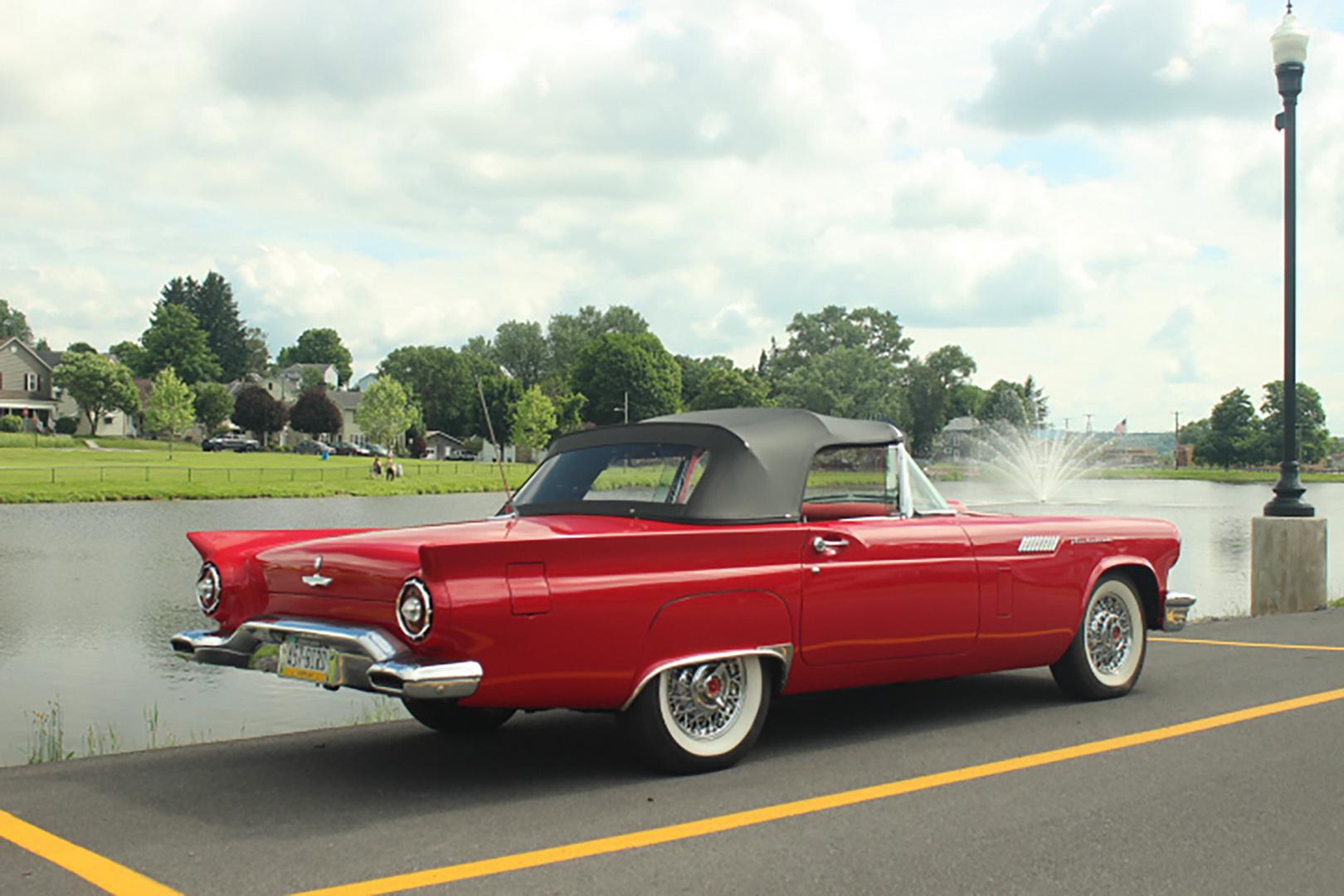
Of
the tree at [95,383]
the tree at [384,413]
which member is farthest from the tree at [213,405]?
the tree at [384,413]

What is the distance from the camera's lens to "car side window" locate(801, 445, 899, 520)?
6.34 m

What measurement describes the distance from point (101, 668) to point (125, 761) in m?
5.59

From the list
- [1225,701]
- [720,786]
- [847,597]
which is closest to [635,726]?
[720,786]

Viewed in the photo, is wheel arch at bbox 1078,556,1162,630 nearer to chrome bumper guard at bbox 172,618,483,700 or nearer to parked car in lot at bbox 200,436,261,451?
chrome bumper guard at bbox 172,618,483,700

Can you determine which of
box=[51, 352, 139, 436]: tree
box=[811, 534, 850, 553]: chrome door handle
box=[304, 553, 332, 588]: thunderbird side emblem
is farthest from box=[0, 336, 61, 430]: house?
box=[811, 534, 850, 553]: chrome door handle

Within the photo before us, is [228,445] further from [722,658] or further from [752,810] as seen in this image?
[752,810]

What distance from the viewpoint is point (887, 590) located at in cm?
606

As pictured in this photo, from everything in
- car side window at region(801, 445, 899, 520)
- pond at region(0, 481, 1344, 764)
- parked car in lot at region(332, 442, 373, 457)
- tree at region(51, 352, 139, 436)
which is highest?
tree at region(51, 352, 139, 436)

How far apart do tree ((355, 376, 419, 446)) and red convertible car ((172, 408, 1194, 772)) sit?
92.7 m

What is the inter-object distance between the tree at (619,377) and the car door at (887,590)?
353ft

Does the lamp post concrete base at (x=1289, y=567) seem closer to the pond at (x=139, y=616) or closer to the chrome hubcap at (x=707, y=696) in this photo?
the pond at (x=139, y=616)

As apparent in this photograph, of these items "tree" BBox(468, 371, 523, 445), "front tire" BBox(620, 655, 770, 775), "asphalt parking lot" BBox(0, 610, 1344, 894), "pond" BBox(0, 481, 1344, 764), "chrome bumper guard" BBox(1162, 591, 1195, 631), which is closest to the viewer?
"asphalt parking lot" BBox(0, 610, 1344, 894)

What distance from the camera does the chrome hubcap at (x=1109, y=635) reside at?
24.0 ft

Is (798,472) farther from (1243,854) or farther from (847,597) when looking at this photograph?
(1243,854)
